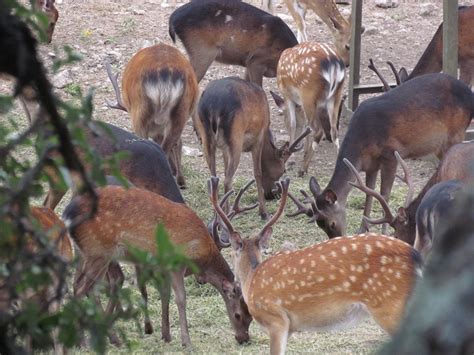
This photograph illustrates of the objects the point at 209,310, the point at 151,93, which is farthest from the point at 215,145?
the point at 209,310

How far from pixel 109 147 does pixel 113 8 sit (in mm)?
6673

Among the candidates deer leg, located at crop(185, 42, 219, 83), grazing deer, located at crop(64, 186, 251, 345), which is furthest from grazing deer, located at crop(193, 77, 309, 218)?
grazing deer, located at crop(64, 186, 251, 345)

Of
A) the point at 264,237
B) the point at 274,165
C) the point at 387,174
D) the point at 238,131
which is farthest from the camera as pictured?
the point at 274,165

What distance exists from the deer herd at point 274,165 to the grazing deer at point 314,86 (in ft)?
0.05

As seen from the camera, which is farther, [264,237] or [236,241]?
[264,237]

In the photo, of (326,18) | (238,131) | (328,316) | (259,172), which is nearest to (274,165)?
(259,172)

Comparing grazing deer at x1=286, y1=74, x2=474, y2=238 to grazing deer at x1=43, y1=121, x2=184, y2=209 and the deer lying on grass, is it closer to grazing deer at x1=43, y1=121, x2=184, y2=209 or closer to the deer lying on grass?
the deer lying on grass

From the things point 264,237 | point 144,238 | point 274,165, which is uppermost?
point 144,238

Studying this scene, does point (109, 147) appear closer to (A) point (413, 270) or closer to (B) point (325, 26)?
(A) point (413, 270)

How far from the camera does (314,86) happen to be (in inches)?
350

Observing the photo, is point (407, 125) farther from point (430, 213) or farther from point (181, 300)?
point (181, 300)

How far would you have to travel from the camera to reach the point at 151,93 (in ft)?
26.2

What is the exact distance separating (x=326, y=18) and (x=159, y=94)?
506cm

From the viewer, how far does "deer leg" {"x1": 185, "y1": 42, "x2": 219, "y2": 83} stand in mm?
10250
